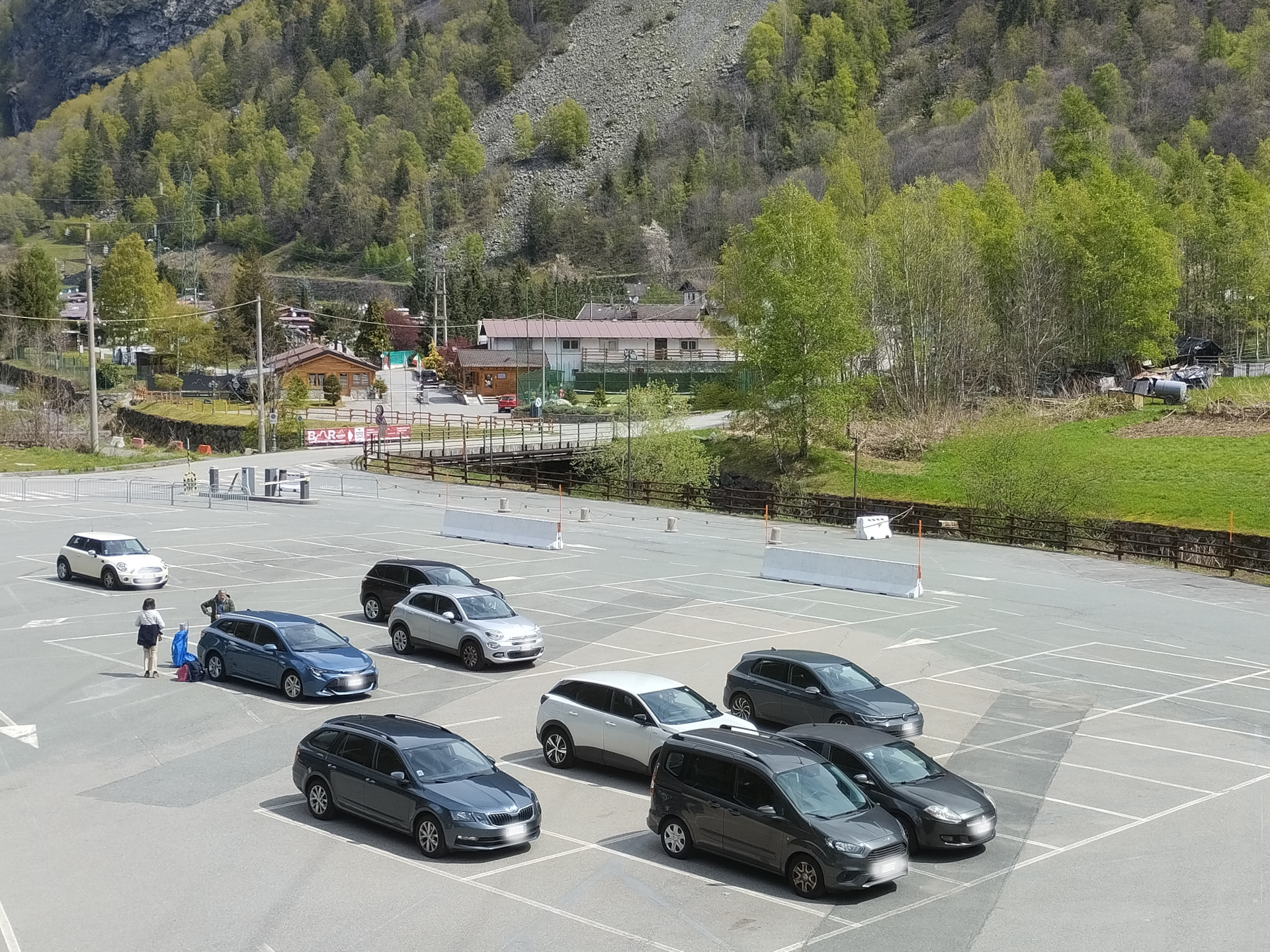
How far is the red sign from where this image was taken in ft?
260

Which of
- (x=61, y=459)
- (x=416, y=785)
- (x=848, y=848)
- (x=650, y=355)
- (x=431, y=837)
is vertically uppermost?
(x=650, y=355)

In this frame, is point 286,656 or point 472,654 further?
point 472,654

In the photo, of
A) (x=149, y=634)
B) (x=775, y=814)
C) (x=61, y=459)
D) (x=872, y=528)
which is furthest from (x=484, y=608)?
(x=61, y=459)

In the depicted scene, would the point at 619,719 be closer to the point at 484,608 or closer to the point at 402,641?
the point at 484,608

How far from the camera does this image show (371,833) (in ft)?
52.6

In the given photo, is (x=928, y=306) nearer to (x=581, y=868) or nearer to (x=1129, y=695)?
(x=1129, y=695)

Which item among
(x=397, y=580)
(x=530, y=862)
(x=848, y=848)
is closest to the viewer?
(x=848, y=848)

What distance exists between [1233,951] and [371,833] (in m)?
9.76

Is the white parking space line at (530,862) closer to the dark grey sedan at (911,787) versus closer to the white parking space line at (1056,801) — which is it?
the dark grey sedan at (911,787)

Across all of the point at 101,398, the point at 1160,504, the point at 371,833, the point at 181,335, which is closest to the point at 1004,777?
the point at 371,833

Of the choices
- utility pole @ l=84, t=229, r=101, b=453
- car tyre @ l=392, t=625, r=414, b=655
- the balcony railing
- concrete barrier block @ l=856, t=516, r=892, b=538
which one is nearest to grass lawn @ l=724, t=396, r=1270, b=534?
concrete barrier block @ l=856, t=516, r=892, b=538

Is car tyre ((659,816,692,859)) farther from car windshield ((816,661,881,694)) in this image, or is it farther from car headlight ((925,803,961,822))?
car windshield ((816,661,881,694))

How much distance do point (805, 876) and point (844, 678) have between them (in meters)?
7.34

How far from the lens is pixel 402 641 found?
26688 millimetres
